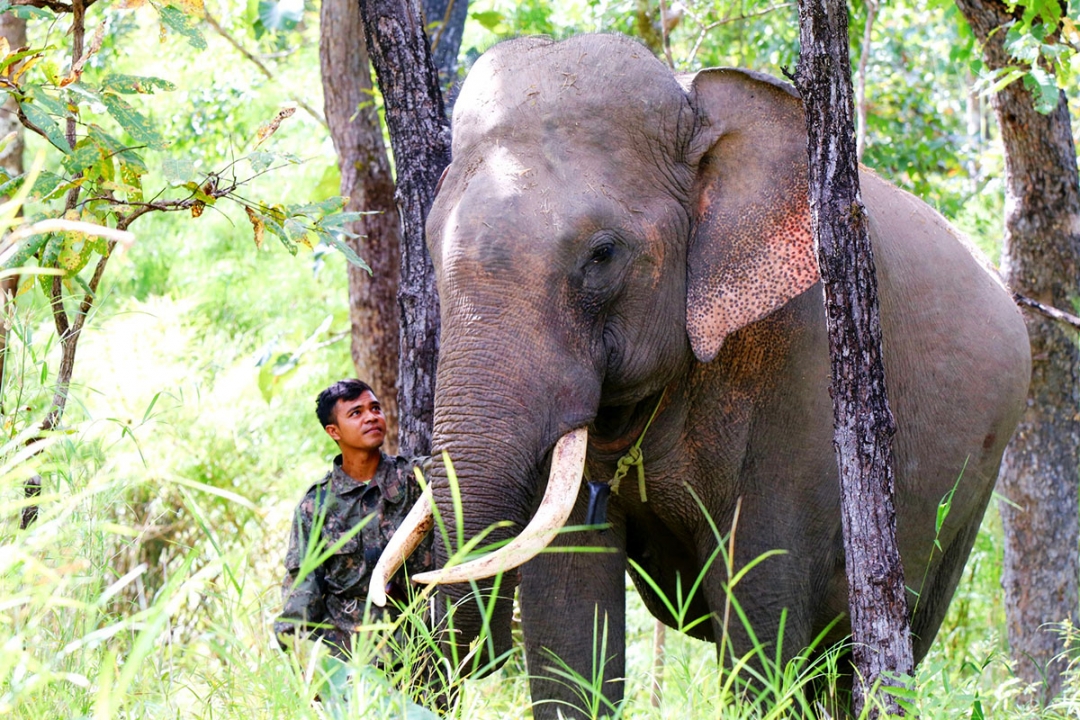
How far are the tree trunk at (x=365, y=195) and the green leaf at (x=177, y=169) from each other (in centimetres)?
281

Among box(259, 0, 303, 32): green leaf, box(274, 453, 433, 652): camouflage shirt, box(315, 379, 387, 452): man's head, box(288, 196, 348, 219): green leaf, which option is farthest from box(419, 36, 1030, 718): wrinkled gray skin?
box(259, 0, 303, 32): green leaf

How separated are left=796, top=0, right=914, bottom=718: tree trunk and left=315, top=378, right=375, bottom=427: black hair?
1.87 meters

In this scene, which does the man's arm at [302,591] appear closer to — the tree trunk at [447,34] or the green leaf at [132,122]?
the green leaf at [132,122]

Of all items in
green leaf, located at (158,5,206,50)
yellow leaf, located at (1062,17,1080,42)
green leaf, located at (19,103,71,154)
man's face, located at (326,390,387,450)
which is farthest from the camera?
yellow leaf, located at (1062,17,1080,42)

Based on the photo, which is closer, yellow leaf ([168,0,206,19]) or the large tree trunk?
yellow leaf ([168,0,206,19])

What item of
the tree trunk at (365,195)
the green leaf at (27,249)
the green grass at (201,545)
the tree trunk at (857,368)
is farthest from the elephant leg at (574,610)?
the tree trunk at (365,195)

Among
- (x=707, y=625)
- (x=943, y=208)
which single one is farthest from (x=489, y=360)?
(x=943, y=208)

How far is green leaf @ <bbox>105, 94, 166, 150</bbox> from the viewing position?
3.57m

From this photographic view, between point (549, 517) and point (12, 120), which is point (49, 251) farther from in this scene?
point (12, 120)

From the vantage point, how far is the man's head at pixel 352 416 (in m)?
4.48

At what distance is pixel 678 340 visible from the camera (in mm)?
3875

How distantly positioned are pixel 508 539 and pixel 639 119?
132 centimetres

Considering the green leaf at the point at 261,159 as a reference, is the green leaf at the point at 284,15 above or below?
above

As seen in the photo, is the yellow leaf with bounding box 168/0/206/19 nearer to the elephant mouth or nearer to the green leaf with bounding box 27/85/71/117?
the green leaf with bounding box 27/85/71/117
